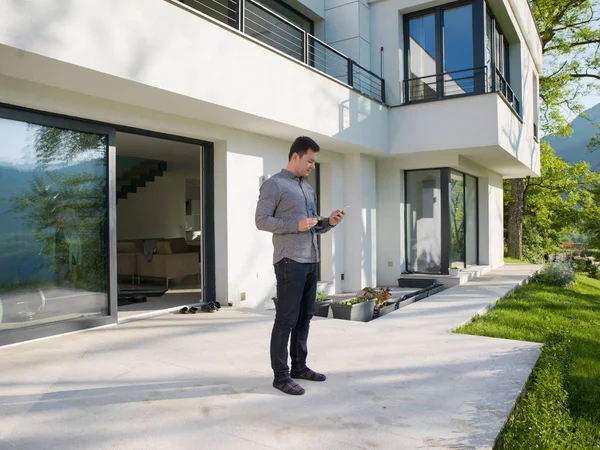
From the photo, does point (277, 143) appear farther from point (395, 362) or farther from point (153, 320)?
point (395, 362)

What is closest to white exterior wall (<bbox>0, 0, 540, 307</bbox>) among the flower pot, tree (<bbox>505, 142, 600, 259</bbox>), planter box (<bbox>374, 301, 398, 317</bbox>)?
the flower pot

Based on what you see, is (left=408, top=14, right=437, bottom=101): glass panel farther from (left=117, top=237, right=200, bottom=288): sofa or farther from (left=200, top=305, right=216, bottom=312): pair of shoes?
(left=200, top=305, right=216, bottom=312): pair of shoes

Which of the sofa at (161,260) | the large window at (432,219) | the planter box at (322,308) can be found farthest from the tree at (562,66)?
the planter box at (322,308)

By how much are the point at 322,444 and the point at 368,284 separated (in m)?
7.00

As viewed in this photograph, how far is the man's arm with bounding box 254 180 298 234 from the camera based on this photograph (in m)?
3.04

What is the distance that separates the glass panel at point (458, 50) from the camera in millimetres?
8836

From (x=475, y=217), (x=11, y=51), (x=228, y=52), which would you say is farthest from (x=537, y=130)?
(x=11, y=51)

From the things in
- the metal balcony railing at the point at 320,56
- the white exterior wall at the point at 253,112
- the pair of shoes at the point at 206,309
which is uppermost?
the metal balcony railing at the point at 320,56

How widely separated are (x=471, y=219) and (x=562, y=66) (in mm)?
10969

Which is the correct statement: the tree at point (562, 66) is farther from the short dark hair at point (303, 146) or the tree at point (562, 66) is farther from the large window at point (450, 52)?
the short dark hair at point (303, 146)

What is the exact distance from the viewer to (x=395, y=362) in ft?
12.8

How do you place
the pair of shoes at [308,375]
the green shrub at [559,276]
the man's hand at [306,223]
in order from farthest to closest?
the green shrub at [559,276], the pair of shoes at [308,375], the man's hand at [306,223]

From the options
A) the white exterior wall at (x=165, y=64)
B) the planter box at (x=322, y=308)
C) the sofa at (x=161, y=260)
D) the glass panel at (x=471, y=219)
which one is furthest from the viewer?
the glass panel at (x=471, y=219)

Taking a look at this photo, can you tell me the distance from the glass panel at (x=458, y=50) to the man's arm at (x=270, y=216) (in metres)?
6.71
